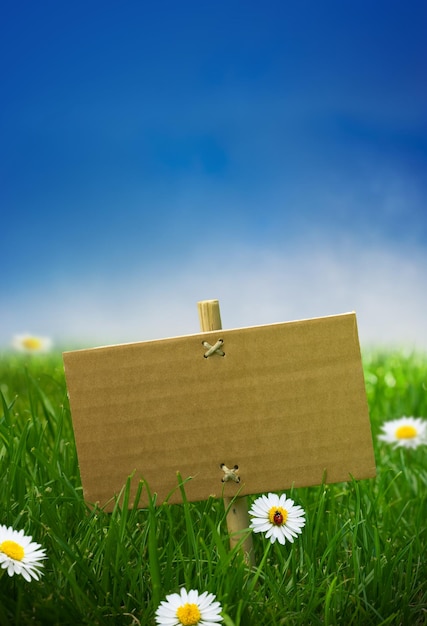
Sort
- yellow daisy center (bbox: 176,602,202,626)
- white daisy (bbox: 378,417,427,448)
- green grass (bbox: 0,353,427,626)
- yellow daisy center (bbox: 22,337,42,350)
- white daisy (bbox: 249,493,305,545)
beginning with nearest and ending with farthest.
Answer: yellow daisy center (bbox: 176,602,202,626), green grass (bbox: 0,353,427,626), white daisy (bbox: 249,493,305,545), white daisy (bbox: 378,417,427,448), yellow daisy center (bbox: 22,337,42,350)

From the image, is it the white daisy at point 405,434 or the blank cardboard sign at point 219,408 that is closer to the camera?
the blank cardboard sign at point 219,408

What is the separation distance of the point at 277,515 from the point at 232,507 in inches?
3.2

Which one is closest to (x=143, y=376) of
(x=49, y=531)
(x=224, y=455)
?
(x=224, y=455)

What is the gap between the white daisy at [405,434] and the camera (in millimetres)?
2252

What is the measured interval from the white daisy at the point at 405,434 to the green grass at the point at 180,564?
2.04 feet

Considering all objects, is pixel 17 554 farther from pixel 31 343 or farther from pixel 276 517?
pixel 31 343

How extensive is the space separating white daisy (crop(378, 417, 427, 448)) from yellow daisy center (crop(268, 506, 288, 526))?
1.00m

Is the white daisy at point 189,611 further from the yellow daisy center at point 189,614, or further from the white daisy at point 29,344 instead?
the white daisy at point 29,344

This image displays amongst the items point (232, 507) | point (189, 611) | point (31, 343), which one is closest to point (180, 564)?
point (232, 507)

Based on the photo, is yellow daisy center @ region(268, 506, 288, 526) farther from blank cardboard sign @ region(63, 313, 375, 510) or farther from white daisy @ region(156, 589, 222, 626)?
white daisy @ region(156, 589, 222, 626)

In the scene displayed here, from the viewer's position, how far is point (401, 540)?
1631 millimetres

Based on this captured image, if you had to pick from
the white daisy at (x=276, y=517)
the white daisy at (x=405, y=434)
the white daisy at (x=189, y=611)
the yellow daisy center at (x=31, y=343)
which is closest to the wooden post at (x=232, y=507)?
the white daisy at (x=276, y=517)

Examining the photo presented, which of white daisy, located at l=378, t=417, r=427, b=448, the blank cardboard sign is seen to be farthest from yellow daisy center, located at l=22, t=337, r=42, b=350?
the blank cardboard sign

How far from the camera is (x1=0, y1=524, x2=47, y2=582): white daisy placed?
3.59 feet
